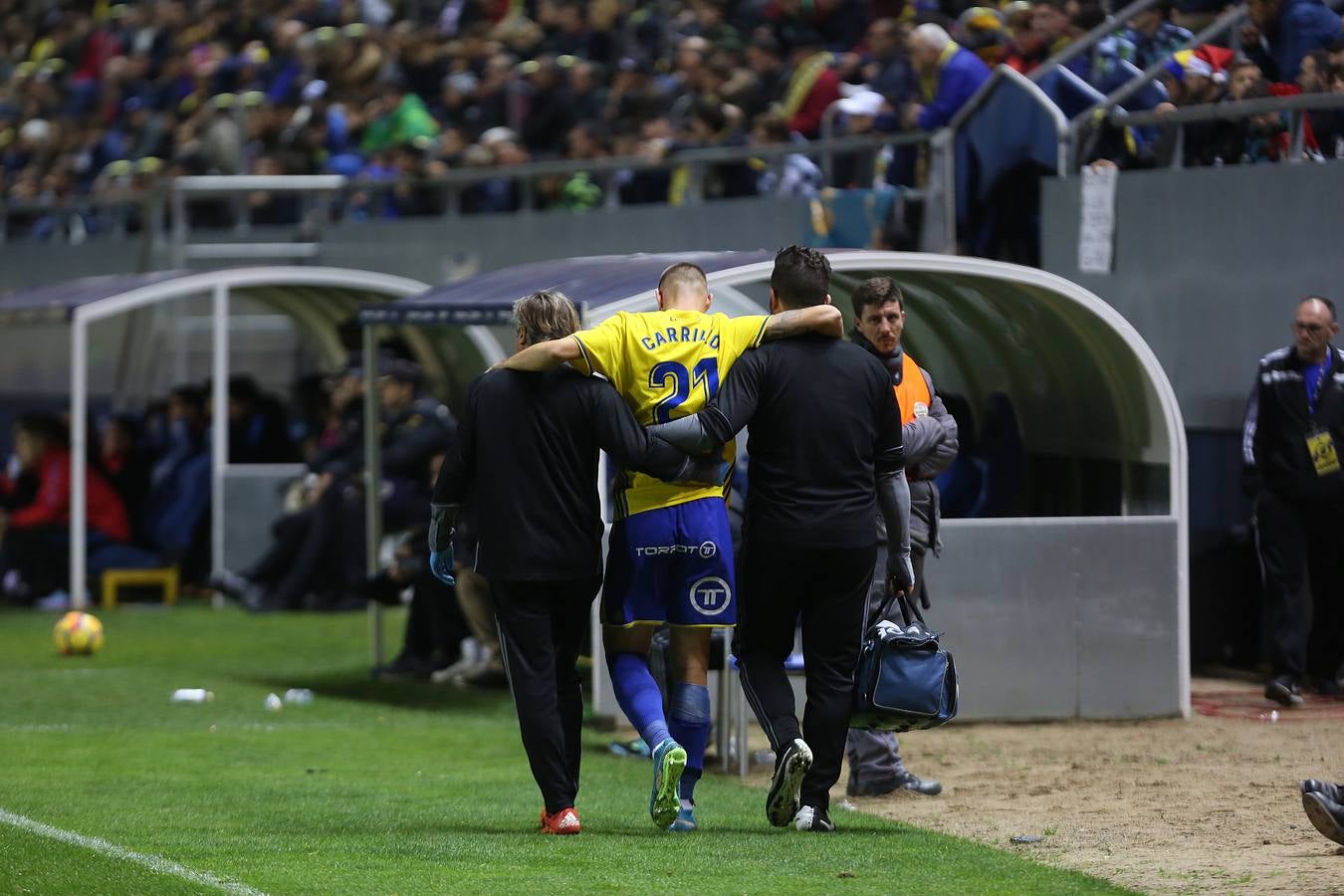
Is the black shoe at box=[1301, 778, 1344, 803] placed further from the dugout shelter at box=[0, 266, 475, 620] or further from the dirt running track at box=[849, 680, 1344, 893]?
the dugout shelter at box=[0, 266, 475, 620]

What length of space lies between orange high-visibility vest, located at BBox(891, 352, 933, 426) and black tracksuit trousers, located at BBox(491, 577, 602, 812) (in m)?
1.62

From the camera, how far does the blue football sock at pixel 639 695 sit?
23.6 feet

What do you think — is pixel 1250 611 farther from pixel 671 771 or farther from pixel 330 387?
pixel 330 387

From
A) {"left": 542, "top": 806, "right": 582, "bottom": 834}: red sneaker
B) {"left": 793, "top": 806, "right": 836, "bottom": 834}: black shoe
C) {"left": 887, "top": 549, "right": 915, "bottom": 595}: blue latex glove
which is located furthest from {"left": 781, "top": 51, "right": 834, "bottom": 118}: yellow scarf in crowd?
{"left": 542, "top": 806, "right": 582, "bottom": 834}: red sneaker

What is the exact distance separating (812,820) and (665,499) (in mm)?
1236

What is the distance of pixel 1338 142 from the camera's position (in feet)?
38.7

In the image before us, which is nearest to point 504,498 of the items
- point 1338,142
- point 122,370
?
point 1338,142

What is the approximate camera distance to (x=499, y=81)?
21.8 m

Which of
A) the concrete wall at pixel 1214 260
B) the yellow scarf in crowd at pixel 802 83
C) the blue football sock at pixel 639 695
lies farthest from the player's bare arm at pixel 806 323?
the yellow scarf in crowd at pixel 802 83

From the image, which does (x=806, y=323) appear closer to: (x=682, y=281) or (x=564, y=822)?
(x=682, y=281)

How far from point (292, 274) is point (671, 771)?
457 inches

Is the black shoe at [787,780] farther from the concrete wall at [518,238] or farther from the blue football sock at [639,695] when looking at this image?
the concrete wall at [518,238]

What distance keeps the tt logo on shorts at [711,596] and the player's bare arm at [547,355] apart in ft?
2.86

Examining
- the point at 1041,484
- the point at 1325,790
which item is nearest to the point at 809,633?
the point at 1325,790
